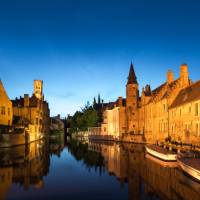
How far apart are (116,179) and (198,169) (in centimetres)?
812

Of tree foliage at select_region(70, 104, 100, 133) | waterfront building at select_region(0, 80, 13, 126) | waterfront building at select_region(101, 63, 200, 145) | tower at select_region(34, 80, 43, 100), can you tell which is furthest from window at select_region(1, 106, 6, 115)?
tower at select_region(34, 80, 43, 100)

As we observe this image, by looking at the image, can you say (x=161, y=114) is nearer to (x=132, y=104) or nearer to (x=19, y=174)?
(x=132, y=104)

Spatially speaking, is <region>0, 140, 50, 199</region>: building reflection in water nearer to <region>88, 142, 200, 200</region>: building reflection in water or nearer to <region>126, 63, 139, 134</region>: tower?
<region>88, 142, 200, 200</region>: building reflection in water

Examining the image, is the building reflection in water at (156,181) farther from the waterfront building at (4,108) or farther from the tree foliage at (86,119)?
the tree foliage at (86,119)

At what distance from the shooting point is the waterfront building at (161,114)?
155 ft

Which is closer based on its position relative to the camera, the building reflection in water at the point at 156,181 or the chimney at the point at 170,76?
the building reflection in water at the point at 156,181

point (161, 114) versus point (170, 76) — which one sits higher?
point (170, 76)

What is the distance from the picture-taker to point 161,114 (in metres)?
63.6

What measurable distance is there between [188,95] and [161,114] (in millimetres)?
12877

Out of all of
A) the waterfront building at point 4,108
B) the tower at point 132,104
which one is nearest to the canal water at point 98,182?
the waterfront building at point 4,108

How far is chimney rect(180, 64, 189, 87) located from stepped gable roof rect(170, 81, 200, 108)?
5.92 ft

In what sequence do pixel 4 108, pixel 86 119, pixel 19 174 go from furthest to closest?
1. pixel 86 119
2. pixel 4 108
3. pixel 19 174

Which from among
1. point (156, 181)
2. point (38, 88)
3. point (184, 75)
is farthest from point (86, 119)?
point (156, 181)

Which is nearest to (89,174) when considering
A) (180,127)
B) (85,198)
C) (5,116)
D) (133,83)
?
(85,198)
